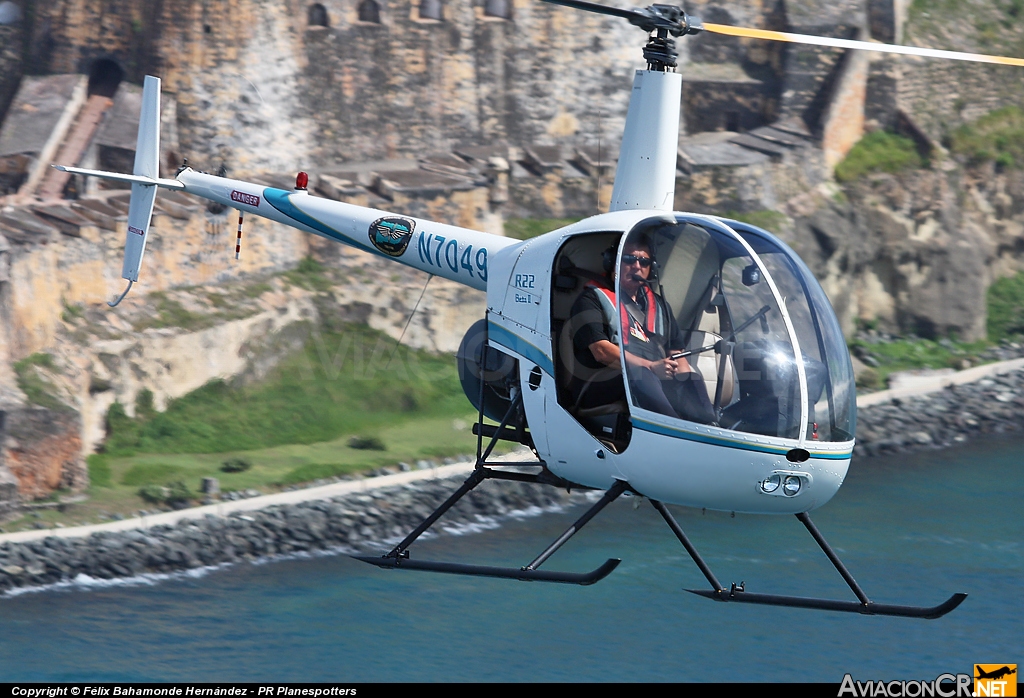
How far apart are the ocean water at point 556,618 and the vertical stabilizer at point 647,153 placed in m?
13.0

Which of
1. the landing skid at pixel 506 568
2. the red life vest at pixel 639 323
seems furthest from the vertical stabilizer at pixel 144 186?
the red life vest at pixel 639 323

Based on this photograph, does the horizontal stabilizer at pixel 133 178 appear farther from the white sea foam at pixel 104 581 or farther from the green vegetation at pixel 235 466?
the green vegetation at pixel 235 466

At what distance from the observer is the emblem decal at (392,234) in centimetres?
1223

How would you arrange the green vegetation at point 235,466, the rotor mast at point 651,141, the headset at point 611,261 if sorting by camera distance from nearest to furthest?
the headset at point 611,261 < the rotor mast at point 651,141 < the green vegetation at point 235,466

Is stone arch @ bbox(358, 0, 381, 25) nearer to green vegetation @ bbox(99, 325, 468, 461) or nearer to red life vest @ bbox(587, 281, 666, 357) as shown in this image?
green vegetation @ bbox(99, 325, 468, 461)

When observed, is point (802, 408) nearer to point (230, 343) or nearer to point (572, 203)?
→ point (230, 343)

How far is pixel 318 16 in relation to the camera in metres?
34.0

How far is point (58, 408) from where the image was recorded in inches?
933

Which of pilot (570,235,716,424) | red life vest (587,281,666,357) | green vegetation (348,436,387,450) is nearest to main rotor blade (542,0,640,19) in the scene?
pilot (570,235,716,424)

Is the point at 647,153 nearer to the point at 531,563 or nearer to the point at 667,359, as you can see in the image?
the point at 667,359

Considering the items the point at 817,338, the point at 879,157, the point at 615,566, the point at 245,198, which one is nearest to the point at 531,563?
the point at 615,566

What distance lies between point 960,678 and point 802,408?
15716mm

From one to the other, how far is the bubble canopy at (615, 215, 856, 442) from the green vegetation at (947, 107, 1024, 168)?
3270 cm

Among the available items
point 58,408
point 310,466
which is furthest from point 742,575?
point 58,408
